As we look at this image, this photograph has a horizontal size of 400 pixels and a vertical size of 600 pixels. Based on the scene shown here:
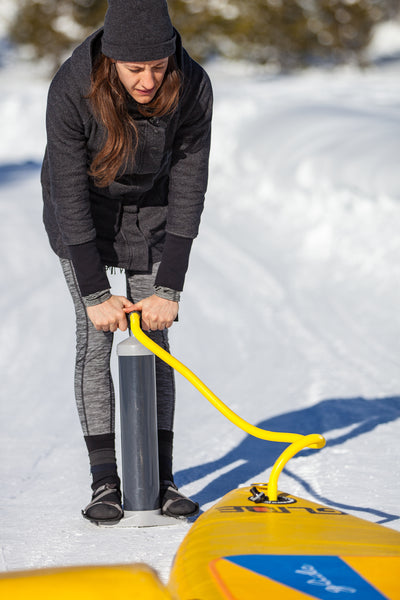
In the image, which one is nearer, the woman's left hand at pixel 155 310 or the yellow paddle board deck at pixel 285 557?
the yellow paddle board deck at pixel 285 557

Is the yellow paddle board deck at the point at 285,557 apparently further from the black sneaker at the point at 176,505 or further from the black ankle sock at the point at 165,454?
the black ankle sock at the point at 165,454

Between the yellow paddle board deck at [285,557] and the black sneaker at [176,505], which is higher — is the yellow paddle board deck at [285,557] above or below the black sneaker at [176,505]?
above

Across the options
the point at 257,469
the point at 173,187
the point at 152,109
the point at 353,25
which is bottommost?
the point at 257,469

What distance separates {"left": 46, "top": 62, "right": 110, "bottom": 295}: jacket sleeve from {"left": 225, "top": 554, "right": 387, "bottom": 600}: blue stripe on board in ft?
2.94

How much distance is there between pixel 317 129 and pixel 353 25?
15410 mm

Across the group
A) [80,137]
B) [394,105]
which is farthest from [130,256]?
[394,105]

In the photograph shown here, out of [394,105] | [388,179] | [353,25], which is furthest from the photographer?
[353,25]

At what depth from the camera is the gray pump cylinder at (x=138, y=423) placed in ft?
7.52

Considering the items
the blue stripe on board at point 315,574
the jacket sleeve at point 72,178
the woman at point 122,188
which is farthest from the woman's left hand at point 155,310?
the blue stripe on board at point 315,574

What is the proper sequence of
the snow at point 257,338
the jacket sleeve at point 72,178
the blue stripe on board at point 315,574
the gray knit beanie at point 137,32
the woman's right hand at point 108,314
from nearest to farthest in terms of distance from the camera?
1. the blue stripe on board at point 315,574
2. the gray knit beanie at point 137,32
3. the jacket sleeve at point 72,178
4. the woman's right hand at point 108,314
5. the snow at point 257,338

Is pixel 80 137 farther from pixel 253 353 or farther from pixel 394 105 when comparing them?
pixel 394 105

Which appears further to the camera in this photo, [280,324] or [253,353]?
[280,324]

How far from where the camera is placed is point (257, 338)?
4512 millimetres

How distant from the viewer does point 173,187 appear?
2.36 m
